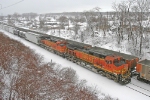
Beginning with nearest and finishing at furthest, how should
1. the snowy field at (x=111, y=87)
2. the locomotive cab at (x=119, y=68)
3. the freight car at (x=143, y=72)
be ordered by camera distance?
the snowy field at (x=111, y=87), the freight car at (x=143, y=72), the locomotive cab at (x=119, y=68)

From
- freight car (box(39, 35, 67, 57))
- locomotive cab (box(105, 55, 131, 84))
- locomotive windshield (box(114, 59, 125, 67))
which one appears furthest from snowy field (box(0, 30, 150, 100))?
freight car (box(39, 35, 67, 57))

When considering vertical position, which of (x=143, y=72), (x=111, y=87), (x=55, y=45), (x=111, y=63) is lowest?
(x=111, y=87)

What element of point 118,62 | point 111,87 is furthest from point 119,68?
Answer: point 111,87

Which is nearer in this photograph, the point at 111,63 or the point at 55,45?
the point at 111,63

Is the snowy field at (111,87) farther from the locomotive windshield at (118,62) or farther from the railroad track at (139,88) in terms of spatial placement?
the locomotive windshield at (118,62)

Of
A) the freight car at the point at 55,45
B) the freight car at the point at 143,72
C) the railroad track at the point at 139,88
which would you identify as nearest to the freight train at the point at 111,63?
the freight car at the point at 143,72

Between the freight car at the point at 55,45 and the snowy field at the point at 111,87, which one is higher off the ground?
the freight car at the point at 55,45

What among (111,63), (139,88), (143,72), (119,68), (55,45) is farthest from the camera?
(55,45)

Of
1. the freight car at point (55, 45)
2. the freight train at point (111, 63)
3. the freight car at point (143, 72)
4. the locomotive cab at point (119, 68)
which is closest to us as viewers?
the freight car at point (143, 72)

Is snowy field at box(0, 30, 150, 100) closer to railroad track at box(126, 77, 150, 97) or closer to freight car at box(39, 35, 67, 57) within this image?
railroad track at box(126, 77, 150, 97)

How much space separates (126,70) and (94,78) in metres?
3.67

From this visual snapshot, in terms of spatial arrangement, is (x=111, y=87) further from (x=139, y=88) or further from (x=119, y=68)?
(x=139, y=88)

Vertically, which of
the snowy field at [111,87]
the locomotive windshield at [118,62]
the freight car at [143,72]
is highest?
the locomotive windshield at [118,62]

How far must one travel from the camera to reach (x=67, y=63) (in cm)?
2367
